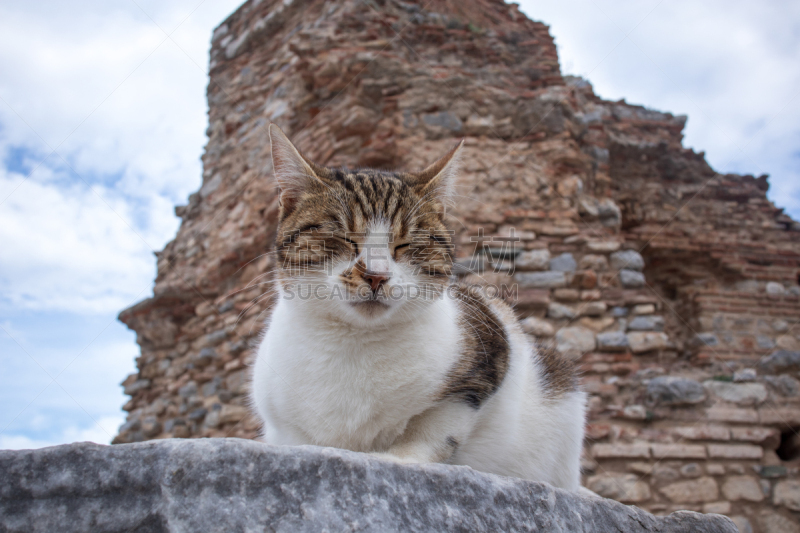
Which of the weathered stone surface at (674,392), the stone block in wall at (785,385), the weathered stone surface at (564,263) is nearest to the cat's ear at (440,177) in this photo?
the weathered stone surface at (564,263)

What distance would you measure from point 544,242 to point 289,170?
3145 mm

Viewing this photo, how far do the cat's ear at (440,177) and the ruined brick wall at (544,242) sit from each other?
191 cm

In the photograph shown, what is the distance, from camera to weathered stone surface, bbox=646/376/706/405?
12.7 feet

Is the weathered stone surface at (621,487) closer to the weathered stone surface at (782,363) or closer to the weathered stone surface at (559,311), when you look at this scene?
the weathered stone surface at (559,311)

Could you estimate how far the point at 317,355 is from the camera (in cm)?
163

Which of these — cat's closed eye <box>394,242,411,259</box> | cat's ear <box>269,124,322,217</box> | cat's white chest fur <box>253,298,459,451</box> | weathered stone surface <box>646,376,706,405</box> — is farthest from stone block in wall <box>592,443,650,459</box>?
cat's ear <box>269,124,322,217</box>

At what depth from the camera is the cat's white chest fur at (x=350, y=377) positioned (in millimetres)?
1534

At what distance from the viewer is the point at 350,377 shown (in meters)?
1.56

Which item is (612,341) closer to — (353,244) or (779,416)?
(779,416)

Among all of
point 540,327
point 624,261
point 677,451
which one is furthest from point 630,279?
point 677,451

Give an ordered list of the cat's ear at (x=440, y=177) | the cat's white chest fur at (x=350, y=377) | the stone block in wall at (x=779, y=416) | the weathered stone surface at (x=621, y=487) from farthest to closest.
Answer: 1. the stone block in wall at (x=779, y=416)
2. the weathered stone surface at (x=621, y=487)
3. the cat's ear at (x=440, y=177)
4. the cat's white chest fur at (x=350, y=377)

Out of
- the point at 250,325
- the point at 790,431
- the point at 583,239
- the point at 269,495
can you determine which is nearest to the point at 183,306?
the point at 250,325

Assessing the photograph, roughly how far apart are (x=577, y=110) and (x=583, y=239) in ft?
5.67

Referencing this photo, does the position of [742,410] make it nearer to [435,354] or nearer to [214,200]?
[435,354]
